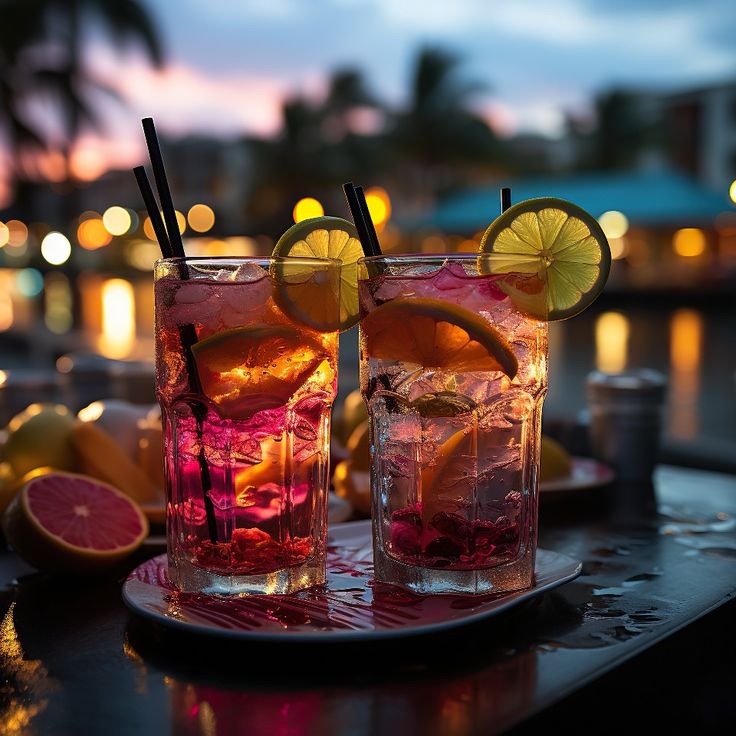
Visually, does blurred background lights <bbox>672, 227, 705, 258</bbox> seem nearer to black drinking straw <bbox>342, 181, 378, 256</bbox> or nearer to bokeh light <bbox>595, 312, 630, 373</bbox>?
bokeh light <bbox>595, 312, 630, 373</bbox>

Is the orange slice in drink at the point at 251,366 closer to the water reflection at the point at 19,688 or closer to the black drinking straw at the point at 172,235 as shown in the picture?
the black drinking straw at the point at 172,235

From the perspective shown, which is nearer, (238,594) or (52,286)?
(238,594)

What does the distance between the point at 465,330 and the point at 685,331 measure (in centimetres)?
1748

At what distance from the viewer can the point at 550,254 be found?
3.98ft

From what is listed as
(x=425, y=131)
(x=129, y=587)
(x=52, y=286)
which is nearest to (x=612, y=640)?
(x=129, y=587)

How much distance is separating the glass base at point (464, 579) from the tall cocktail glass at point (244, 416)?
12 centimetres

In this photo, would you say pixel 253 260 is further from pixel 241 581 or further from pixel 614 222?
pixel 614 222

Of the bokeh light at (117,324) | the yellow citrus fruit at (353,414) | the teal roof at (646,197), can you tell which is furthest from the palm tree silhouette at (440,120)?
the yellow citrus fruit at (353,414)

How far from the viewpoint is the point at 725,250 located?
3797 cm

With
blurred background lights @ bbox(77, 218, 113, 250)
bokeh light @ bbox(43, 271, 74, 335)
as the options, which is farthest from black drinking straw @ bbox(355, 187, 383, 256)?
blurred background lights @ bbox(77, 218, 113, 250)

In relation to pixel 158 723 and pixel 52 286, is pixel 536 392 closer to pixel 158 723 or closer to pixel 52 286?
pixel 158 723

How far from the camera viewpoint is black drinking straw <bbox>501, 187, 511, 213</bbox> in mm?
1242

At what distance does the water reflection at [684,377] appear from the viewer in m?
7.13

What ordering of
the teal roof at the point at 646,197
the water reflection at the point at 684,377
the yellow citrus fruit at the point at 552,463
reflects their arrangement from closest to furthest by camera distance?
the yellow citrus fruit at the point at 552,463
the water reflection at the point at 684,377
the teal roof at the point at 646,197
